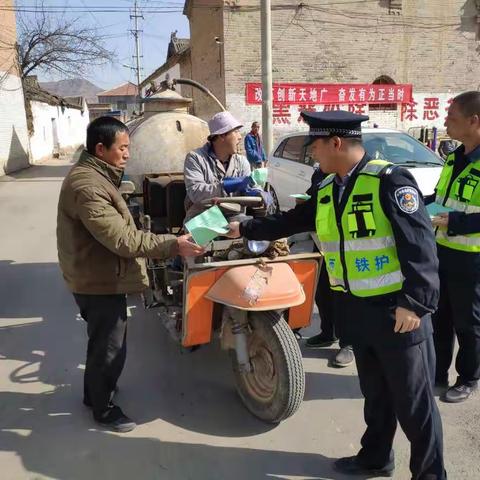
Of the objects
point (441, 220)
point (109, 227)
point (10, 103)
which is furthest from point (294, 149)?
point (10, 103)

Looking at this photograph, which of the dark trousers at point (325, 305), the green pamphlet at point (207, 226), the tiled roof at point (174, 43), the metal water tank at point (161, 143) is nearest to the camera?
the green pamphlet at point (207, 226)

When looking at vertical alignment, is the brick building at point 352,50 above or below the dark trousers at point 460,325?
above

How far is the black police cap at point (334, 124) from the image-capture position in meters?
2.20

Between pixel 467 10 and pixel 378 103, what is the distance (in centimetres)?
431

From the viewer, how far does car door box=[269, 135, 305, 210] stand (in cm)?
796

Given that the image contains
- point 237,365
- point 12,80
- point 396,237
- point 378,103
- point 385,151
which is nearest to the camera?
point 396,237

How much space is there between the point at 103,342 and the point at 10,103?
719 inches

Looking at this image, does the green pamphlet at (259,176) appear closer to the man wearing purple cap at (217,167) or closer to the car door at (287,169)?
the man wearing purple cap at (217,167)

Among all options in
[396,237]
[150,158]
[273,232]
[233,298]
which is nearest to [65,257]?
[233,298]

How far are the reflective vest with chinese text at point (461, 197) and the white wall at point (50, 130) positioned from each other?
49.1ft

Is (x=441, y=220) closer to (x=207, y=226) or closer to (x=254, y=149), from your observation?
(x=207, y=226)

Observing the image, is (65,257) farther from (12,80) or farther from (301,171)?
(12,80)

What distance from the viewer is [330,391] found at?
11.6 feet

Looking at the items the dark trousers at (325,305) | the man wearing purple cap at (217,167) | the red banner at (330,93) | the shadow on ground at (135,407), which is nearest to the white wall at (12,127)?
the red banner at (330,93)
